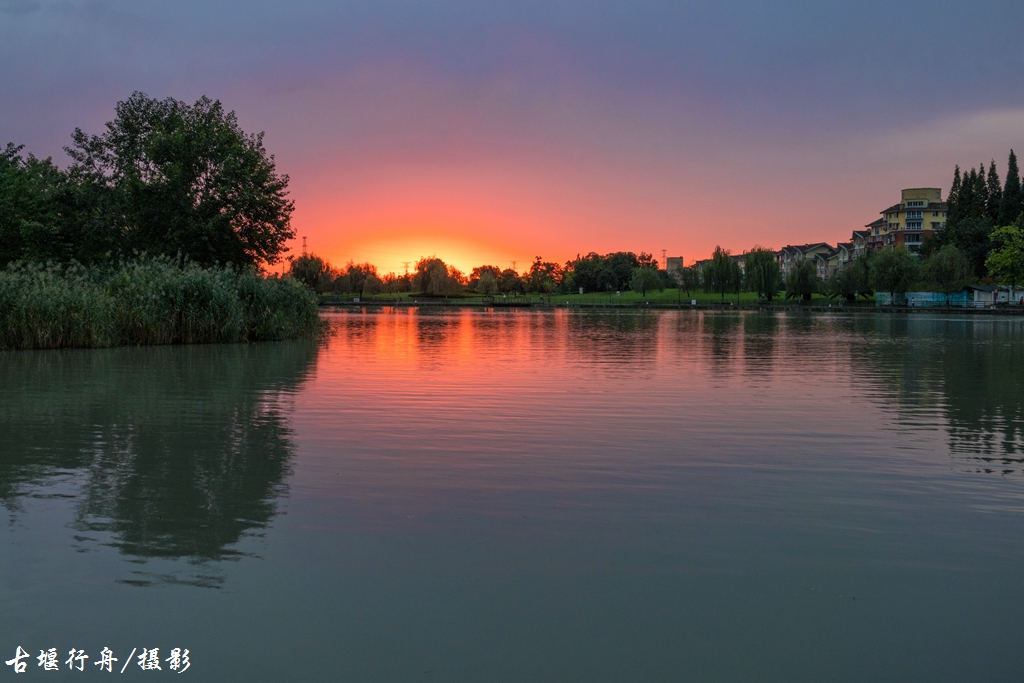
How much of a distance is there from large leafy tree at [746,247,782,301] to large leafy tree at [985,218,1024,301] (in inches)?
1180

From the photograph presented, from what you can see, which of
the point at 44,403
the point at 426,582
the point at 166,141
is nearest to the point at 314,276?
the point at 166,141

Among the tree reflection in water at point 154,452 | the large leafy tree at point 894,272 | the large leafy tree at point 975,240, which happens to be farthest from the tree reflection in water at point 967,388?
the large leafy tree at point 975,240

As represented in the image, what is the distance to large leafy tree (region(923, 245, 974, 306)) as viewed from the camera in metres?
115

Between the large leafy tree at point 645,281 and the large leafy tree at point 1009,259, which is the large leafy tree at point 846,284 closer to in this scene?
the large leafy tree at point 1009,259

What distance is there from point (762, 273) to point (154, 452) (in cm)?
13153

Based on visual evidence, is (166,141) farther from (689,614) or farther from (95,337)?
(689,614)

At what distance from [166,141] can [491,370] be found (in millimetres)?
32033

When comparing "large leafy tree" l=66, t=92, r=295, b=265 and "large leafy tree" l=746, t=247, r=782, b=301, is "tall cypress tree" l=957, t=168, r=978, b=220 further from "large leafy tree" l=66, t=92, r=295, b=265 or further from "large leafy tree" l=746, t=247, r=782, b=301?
"large leafy tree" l=66, t=92, r=295, b=265

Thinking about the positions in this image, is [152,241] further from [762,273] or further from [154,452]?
[762,273]

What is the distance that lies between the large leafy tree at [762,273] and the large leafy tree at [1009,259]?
30.0 m

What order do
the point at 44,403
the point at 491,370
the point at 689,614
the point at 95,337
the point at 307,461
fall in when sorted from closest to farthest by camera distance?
the point at 689,614
the point at 307,461
the point at 44,403
the point at 491,370
the point at 95,337

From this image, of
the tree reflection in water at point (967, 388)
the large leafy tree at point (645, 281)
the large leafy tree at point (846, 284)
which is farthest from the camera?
the large leafy tree at point (645, 281)

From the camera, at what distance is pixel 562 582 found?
20.1 feet

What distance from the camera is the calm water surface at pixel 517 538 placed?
5.07 metres
